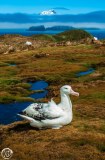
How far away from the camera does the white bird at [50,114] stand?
89.8 ft

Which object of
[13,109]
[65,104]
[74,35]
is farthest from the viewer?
[74,35]

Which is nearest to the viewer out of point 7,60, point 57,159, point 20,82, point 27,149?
point 57,159

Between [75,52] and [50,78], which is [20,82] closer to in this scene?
[50,78]

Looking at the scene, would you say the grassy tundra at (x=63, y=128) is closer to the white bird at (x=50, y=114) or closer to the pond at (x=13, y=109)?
the white bird at (x=50, y=114)

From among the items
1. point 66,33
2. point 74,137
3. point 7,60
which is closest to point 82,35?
point 66,33

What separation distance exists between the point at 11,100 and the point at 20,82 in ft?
43.1

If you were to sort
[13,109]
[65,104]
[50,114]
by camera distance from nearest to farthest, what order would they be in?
[50,114] < [65,104] < [13,109]

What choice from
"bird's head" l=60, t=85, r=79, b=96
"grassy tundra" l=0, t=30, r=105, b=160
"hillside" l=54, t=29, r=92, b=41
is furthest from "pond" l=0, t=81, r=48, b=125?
"hillside" l=54, t=29, r=92, b=41

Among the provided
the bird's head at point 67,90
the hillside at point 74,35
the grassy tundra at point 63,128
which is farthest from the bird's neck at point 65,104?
the hillside at point 74,35

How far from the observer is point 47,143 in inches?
1022

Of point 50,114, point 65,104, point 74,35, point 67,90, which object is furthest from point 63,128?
point 74,35

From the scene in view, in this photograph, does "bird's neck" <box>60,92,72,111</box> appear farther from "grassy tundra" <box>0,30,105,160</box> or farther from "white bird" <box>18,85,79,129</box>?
"grassy tundra" <box>0,30,105,160</box>

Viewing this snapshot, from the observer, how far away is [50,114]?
27203mm

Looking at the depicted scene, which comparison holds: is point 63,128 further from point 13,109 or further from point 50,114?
point 13,109
